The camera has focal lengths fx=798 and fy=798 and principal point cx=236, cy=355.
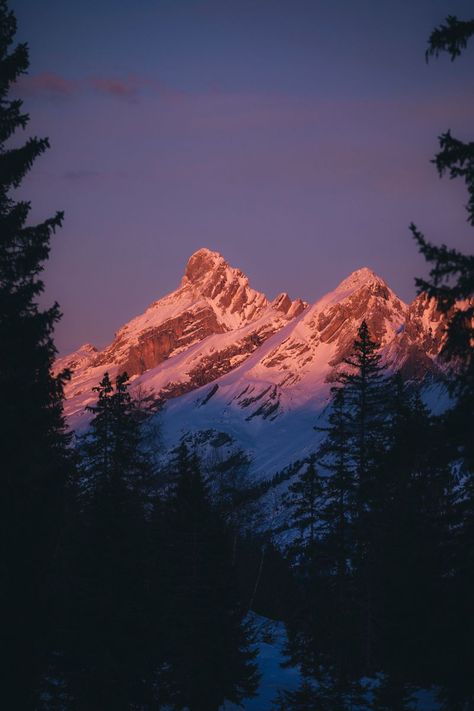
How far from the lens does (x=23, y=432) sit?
14.7 meters

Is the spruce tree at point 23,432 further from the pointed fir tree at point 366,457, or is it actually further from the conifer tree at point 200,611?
the pointed fir tree at point 366,457

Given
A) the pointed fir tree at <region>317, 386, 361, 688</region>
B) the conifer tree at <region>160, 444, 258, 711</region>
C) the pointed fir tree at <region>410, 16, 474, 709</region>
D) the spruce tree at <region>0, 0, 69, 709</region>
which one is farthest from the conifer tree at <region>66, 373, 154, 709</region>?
the pointed fir tree at <region>410, 16, 474, 709</region>

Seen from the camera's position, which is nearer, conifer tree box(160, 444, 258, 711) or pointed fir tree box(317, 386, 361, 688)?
conifer tree box(160, 444, 258, 711)

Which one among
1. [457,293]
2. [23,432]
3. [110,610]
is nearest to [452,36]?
[457,293]

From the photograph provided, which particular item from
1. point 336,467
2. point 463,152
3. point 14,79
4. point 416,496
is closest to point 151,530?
point 336,467

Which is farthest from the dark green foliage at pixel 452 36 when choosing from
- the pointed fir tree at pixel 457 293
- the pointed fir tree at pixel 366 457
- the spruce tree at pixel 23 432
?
the pointed fir tree at pixel 366 457

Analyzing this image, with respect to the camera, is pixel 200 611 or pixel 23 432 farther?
pixel 200 611

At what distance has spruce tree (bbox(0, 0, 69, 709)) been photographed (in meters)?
14.7

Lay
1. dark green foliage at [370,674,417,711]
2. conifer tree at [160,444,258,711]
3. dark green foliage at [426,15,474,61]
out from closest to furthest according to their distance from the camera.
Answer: dark green foliage at [426,15,474,61] < dark green foliage at [370,674,417,711] < conifer tree at [160,444,258,711]

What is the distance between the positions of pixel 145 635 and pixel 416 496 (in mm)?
9878

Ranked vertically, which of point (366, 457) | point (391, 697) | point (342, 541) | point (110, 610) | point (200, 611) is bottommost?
point (391, 697)

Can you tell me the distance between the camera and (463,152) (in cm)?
1352

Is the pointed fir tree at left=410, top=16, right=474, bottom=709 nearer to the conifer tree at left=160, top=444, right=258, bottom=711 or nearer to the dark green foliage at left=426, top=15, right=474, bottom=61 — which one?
the dark green foliage at left=426, top=15, right=474, bottom=61

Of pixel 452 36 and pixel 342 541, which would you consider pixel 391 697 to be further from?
pixel 452 36
